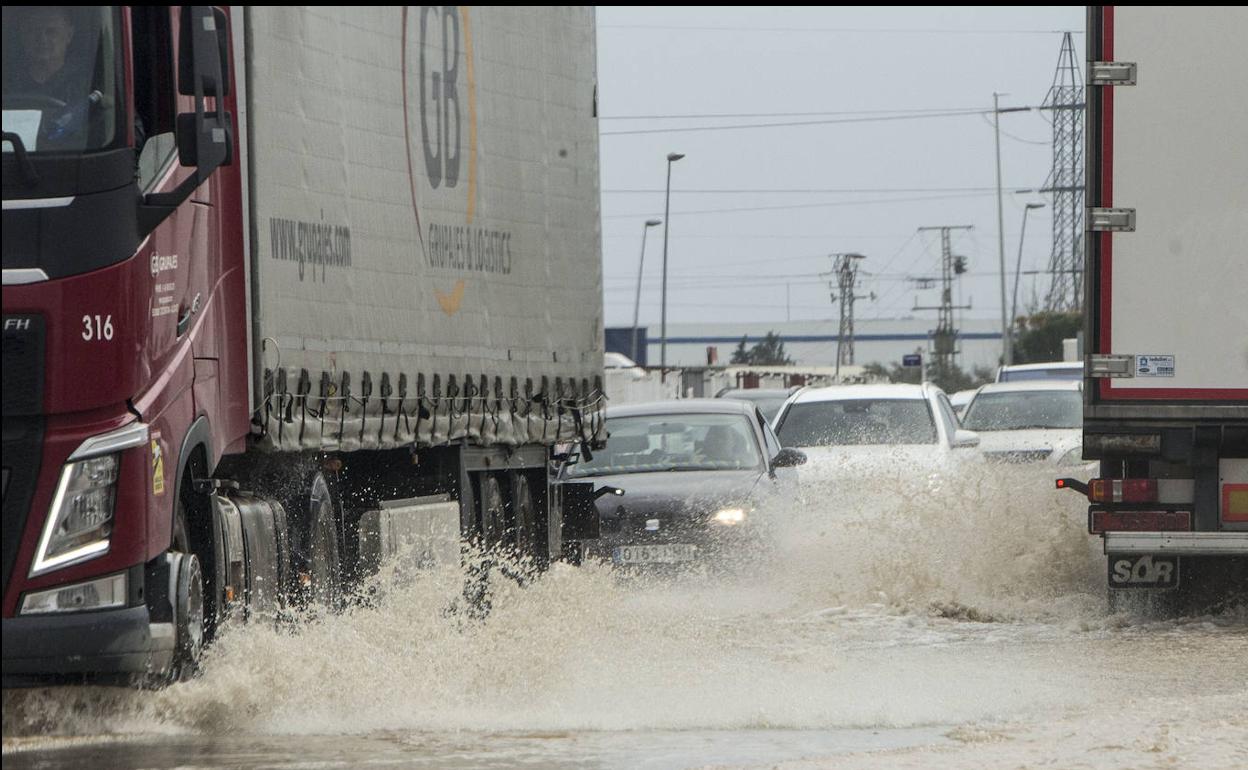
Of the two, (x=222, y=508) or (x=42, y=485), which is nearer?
(x=42, y=485)

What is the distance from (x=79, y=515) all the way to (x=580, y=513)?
25.9ft

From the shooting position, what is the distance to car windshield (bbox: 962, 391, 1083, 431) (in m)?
21.8

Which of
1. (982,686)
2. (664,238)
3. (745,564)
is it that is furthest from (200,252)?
(664,238)

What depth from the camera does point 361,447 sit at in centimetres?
1055

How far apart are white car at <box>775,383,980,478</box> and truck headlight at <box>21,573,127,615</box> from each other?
10656 mm

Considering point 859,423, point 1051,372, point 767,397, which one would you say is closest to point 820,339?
point 767,397

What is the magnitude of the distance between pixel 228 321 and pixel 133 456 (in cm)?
200

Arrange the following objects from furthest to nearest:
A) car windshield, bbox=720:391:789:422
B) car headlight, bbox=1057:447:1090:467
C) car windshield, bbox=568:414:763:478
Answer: car windshield, bbox=720:391:789:422 → car headlight, bbox=1057:447:1090:467 → car windshield, bbox=568:414:763:478

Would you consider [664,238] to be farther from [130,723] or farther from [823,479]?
[130,723]

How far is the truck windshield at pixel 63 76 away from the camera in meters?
6.87

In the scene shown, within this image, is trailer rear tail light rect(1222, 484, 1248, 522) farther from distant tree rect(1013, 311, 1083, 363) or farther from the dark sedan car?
distant tree rect(1013, 311, 1083, 363)

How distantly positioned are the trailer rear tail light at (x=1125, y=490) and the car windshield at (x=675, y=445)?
11.9ft

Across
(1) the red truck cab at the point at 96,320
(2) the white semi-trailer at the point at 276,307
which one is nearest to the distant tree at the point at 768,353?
(2) the white semi-trailer at the point at 276,307

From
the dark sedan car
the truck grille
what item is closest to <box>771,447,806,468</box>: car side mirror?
the dark sedan car
